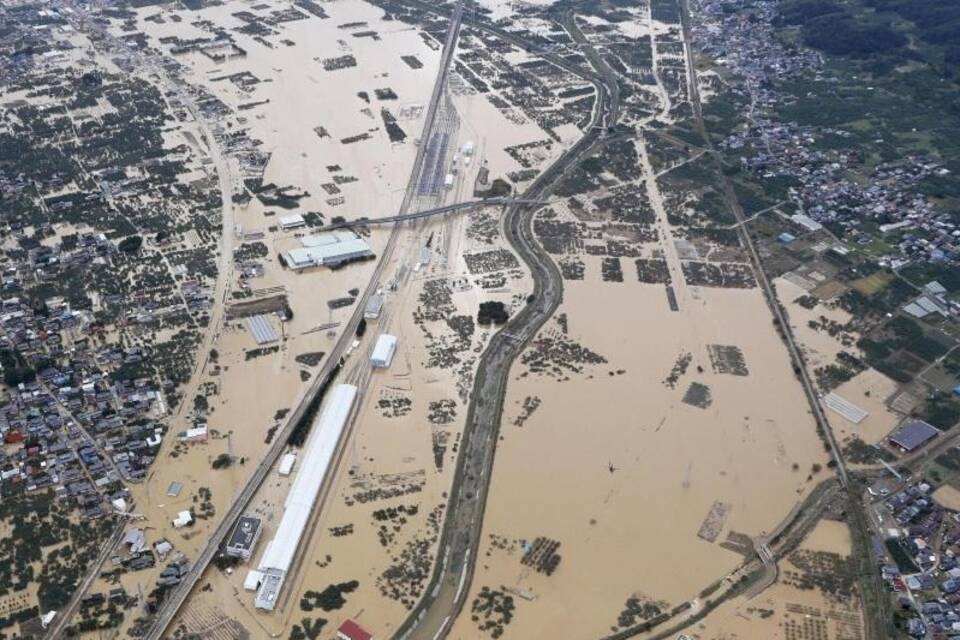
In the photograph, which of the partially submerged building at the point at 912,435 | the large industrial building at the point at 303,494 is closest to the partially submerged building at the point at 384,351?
the large industrial building at the point at 303,494

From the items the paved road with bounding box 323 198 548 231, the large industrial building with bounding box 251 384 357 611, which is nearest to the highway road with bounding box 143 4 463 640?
the paved road with bounding box 323 198 548 231

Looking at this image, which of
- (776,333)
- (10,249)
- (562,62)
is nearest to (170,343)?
(10,249)

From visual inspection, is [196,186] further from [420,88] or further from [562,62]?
[562,62]

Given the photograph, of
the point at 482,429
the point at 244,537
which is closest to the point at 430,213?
the point at 482,429

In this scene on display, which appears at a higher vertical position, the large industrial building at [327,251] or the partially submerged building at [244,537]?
the large industrial building at [327,251]

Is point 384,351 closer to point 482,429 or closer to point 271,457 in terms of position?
point 482,429

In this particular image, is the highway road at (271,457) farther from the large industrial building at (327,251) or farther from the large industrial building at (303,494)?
the large industrial building at (327,251)

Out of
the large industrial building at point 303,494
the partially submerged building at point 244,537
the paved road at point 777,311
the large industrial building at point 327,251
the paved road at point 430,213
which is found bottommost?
the partially submerged building at point 244,537
